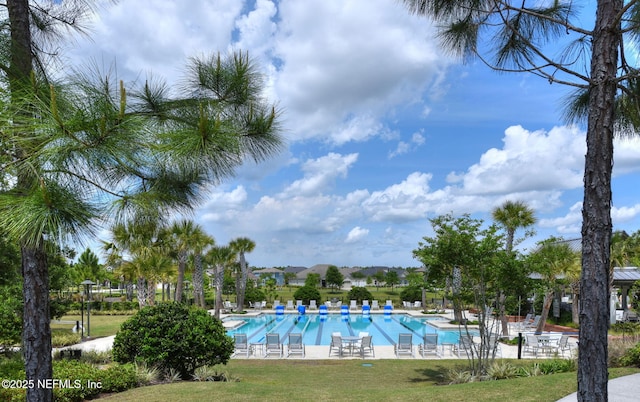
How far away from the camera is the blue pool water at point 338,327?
22.8 m

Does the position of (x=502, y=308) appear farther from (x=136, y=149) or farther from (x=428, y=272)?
(x=136, y=149)

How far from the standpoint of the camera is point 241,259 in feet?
120

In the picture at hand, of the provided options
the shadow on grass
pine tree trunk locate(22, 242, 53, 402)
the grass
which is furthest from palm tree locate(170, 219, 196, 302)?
pine tree trunk locate(22, 242, 53, 402)

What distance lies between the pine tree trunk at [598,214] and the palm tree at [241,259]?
106 ft

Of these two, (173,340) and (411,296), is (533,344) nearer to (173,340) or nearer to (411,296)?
(173,340)

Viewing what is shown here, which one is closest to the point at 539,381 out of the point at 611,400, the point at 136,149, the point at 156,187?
the point at 611,400

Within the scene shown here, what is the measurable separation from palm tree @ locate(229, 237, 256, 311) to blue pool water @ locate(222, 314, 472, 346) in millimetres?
2782

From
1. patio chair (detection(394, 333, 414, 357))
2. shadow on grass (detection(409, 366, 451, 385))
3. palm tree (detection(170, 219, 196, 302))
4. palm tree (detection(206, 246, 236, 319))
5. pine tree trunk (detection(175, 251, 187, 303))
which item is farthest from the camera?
palm tree (detection(206, 246, 236, 319))

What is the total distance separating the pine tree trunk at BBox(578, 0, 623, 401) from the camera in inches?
146

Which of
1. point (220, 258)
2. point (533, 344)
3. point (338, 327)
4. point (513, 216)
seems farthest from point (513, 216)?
point (220, 258)

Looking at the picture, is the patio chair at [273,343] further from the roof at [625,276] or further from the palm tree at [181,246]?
the roof at [625,276]

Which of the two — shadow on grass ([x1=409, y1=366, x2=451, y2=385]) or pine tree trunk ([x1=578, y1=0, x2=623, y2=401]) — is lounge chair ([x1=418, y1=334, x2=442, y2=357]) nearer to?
shadow on grass ([x1=409, y1=366, x2=451, y2=385])

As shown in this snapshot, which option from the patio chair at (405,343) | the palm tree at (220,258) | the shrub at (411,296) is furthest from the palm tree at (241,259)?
the patio chair at (405,343)

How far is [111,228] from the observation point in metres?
3.67
